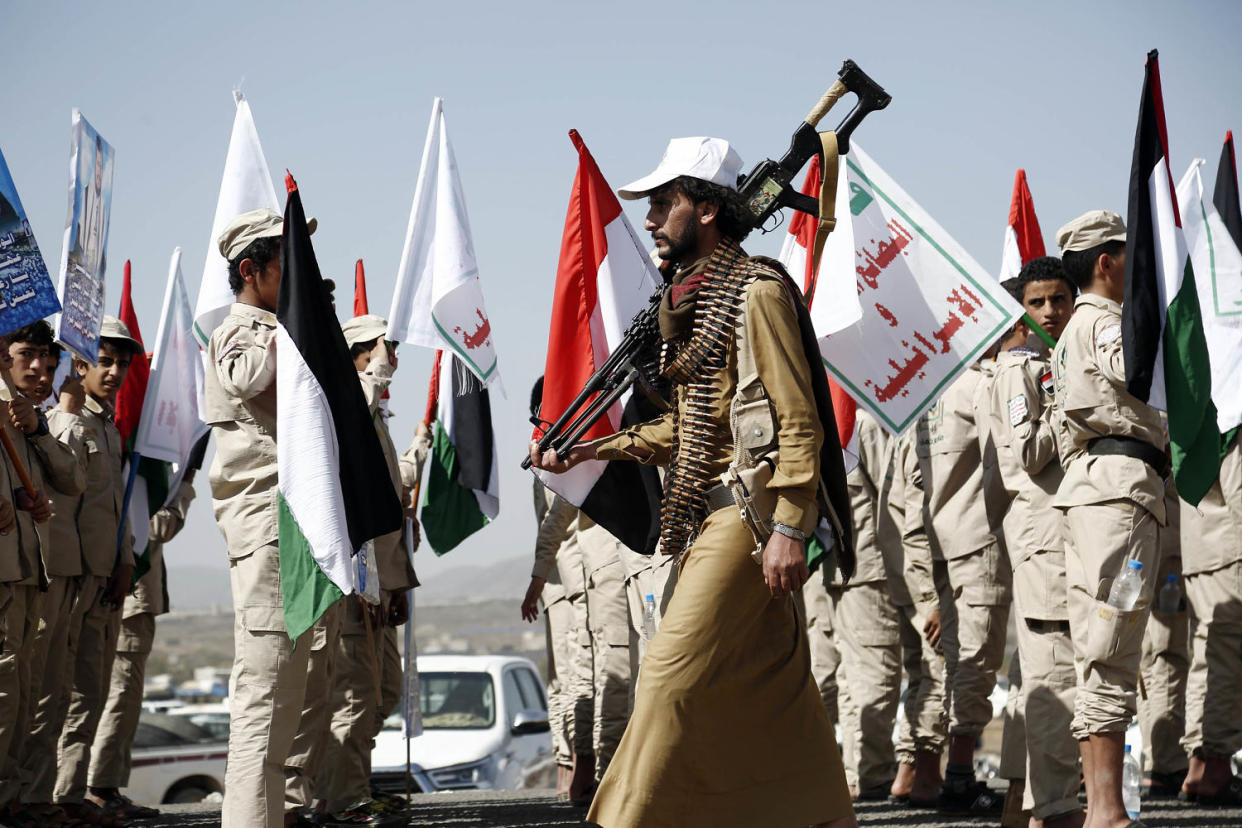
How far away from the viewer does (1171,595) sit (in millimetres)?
8719

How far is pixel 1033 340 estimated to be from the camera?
27.7ft

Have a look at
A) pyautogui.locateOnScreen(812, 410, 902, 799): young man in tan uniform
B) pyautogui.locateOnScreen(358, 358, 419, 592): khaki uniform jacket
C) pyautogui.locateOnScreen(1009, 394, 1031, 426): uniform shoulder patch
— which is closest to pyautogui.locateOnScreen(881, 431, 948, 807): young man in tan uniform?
pyautogui.locateOnScreen(812, 410, 902, 799): young man in tan uniform

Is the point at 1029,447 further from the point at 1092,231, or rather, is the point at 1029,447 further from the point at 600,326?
the point at 600,326

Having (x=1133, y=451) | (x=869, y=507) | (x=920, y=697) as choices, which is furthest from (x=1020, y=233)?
(x=1133, y=451)

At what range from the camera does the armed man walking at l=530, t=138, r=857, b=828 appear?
4336mm

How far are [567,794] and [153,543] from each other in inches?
132

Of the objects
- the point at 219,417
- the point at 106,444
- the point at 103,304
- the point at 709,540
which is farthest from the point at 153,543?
the point at 709,540

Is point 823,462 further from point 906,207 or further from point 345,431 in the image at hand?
point 906,207

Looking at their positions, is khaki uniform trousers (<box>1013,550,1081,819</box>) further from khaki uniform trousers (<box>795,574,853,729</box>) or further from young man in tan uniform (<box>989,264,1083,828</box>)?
khaki uniform trousers (<box>795,574,853,729</box>)

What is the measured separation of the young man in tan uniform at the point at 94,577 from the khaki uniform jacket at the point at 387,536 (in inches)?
65.6

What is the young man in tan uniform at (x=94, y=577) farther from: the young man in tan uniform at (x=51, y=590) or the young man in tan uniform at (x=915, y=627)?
the young man in tan uniform at (x=915, y=627)

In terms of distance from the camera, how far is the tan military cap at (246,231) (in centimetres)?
612

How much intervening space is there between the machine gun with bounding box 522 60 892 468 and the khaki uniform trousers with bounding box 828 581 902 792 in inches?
148

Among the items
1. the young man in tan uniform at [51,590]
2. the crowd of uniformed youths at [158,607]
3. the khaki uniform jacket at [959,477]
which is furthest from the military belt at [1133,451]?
the young man in tan uniform at [51,590]
